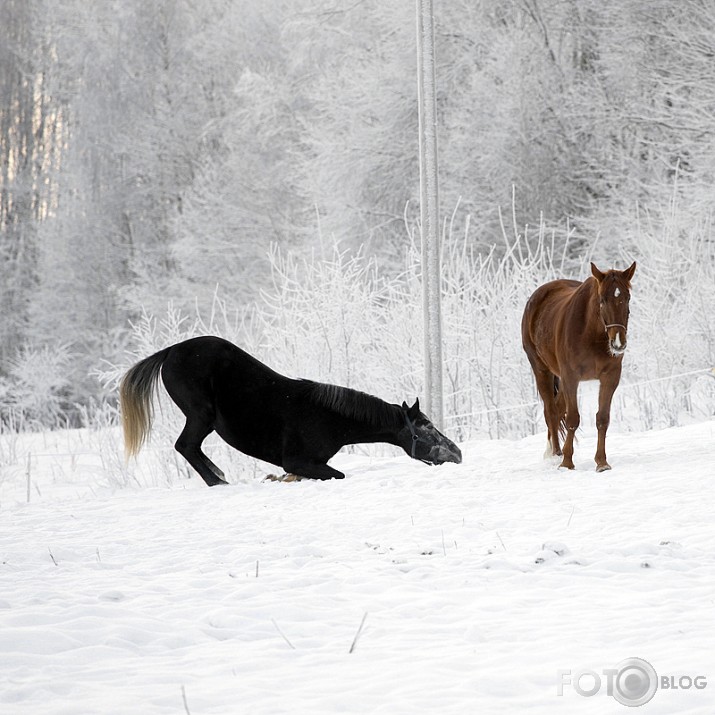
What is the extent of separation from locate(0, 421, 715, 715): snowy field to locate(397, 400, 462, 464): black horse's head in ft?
3.58

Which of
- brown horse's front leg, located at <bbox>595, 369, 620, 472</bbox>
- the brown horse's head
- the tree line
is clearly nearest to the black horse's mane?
brown horse's front leg, located at <bbox>595, 369, 620, 472</bbox>

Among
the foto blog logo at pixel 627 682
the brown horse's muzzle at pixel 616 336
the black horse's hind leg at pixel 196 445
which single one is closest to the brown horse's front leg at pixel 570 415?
the brown horse's muzzle at pixel 616 336

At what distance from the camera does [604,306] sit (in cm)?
596

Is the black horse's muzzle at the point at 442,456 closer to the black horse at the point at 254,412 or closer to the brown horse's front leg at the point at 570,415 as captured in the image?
the black horse at the point at 254,412

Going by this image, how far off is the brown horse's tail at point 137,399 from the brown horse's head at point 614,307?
353 cm

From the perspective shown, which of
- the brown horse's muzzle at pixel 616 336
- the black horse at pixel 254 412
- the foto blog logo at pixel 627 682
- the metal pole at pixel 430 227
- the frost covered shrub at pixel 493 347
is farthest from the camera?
the frost covered shrub at pixel 493 347

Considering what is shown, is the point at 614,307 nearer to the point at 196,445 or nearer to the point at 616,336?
the point at 616,336

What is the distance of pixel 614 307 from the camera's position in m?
5.94

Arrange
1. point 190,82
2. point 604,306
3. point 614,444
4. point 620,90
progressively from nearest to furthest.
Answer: point 604,306
point 614,444
point 620,90
point 190,82

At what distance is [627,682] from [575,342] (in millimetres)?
4001

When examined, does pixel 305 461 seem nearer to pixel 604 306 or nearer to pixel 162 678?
pixel 604 306

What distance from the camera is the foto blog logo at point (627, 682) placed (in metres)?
2.50

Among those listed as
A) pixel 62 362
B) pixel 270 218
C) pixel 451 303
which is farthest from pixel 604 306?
pixel 62 362

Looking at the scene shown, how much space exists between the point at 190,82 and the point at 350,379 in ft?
73.0
